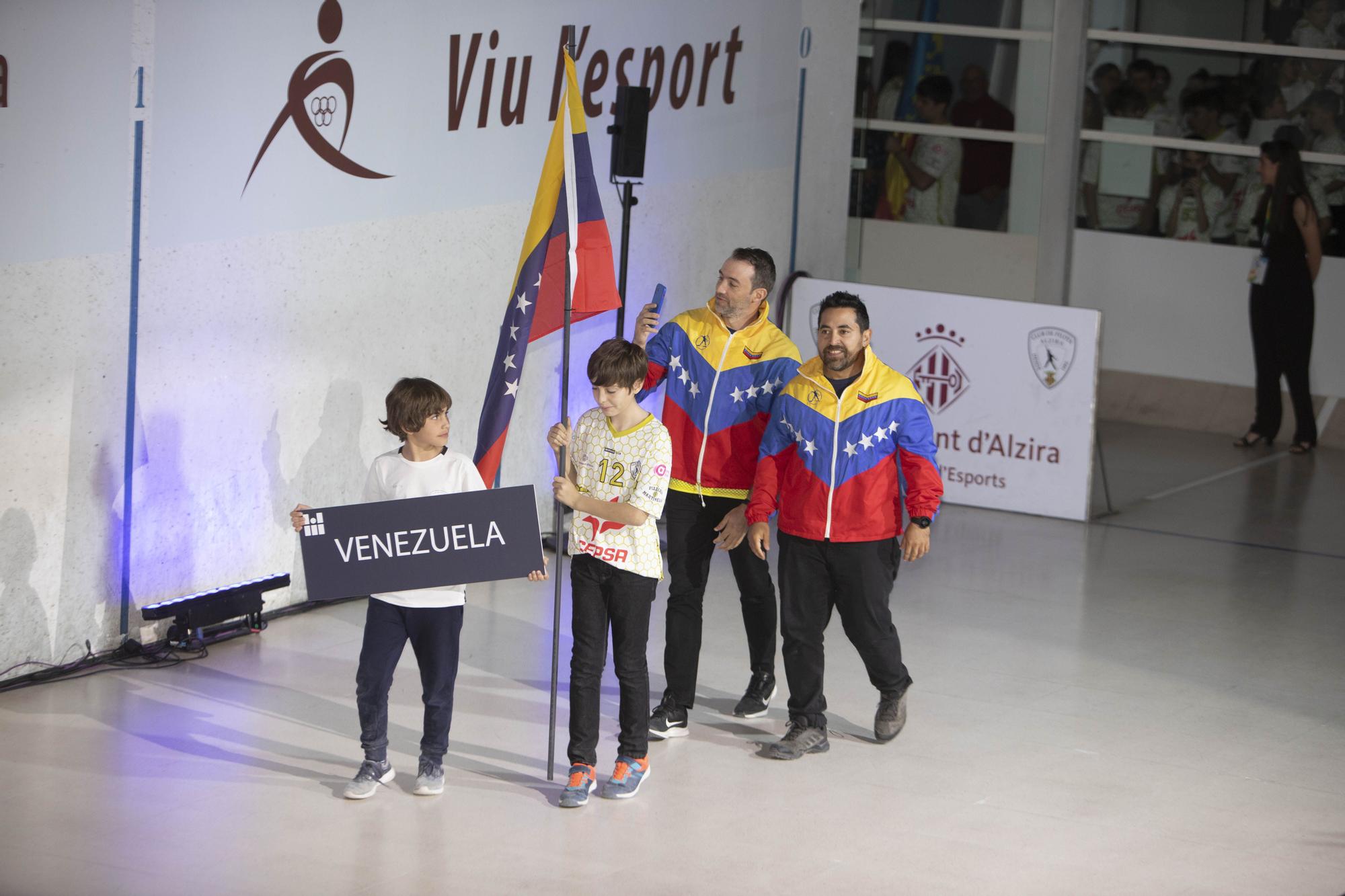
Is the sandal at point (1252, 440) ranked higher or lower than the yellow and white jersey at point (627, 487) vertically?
lower

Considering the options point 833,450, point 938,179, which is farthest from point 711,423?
point 938,179

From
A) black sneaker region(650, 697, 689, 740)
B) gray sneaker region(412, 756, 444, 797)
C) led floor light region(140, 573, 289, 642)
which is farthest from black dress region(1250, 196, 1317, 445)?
gray sneaker region(412, 756, 444, 797)

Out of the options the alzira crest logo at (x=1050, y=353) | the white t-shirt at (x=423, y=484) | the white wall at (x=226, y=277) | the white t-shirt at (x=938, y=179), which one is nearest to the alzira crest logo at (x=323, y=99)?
the white wall at (x=226, y=277)

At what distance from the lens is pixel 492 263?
8453 millimetres

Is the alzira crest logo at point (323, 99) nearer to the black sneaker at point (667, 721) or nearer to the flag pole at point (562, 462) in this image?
the flag pole at point (562, 462)

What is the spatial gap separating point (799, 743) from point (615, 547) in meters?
1.12

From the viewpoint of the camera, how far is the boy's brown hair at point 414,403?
5211 millimetres

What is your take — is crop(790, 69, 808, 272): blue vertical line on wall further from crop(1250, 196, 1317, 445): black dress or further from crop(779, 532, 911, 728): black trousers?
crop(779, 532, 911, 728): black trousers

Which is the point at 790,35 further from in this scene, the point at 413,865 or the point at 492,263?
the point at 413,865

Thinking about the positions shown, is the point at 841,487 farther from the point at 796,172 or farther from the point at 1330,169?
the point at 1330,169

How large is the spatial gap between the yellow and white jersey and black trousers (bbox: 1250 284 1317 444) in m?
7.87

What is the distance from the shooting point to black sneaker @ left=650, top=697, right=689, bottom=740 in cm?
611

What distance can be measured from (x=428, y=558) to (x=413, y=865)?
2.93ft

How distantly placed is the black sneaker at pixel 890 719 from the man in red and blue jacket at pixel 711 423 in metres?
0.67
